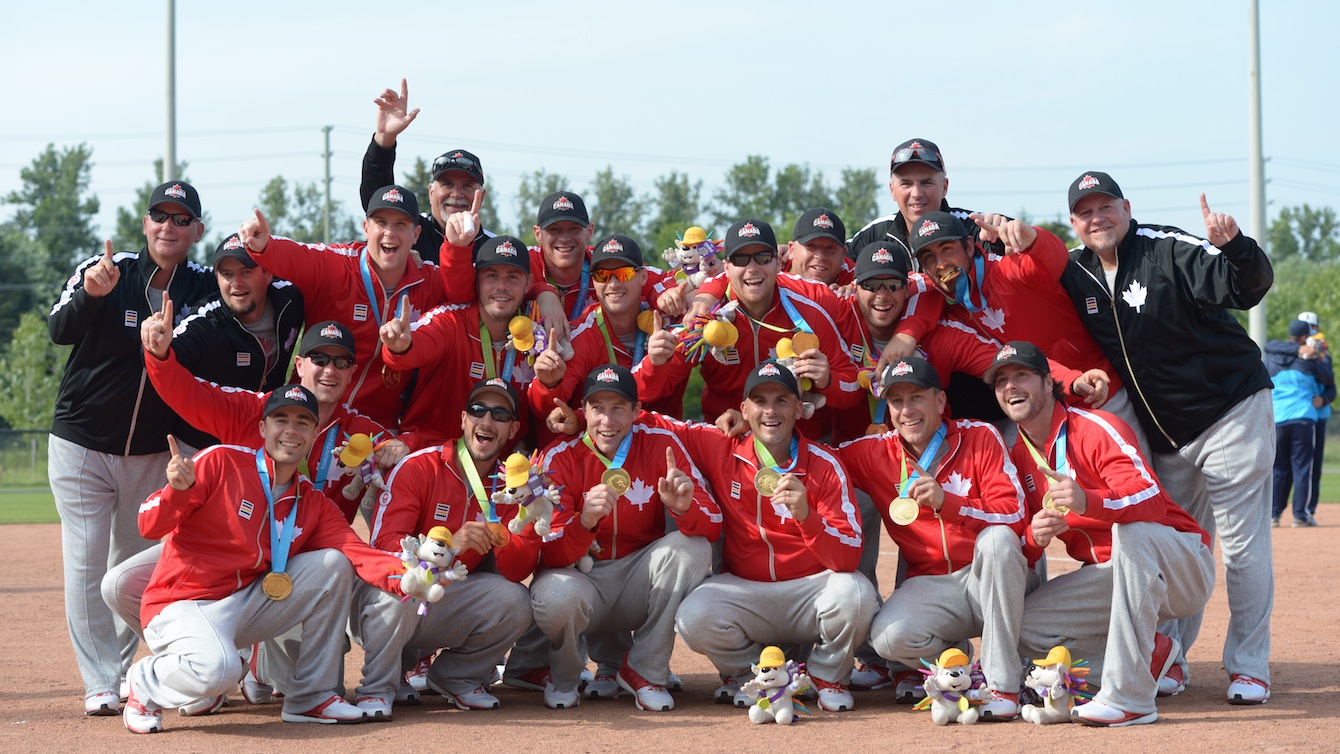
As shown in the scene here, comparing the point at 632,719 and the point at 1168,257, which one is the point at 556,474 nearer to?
the point at 632,719

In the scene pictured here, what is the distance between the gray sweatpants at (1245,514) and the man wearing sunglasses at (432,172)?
488 centimetres

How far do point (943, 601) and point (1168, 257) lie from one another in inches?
94.5

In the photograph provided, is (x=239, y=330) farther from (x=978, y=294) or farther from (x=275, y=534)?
(x=978, y=294)

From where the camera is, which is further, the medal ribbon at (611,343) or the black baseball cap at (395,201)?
the medal ribbon at (611,343)

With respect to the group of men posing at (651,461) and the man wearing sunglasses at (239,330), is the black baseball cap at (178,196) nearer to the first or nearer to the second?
the group of men posing at (651,461)

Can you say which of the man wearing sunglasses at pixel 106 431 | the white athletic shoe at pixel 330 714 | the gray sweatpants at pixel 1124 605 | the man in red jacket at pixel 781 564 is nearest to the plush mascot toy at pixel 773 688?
the man in red jacket at pixel 781 564

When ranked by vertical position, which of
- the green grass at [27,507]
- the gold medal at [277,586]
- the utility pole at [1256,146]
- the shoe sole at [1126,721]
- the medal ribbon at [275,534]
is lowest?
the green grass at [27,507]

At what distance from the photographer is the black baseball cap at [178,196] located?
7.92 m

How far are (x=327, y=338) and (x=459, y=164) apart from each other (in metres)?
1.96

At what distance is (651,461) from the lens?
7988 millimetres

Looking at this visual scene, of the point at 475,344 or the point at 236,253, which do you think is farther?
the point at 475,344

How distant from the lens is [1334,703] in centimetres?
740

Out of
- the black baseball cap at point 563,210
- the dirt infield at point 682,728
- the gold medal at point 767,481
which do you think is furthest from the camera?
the black baseball cap at point 563,210

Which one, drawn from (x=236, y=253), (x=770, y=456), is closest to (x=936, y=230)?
(x=770, y=456)
